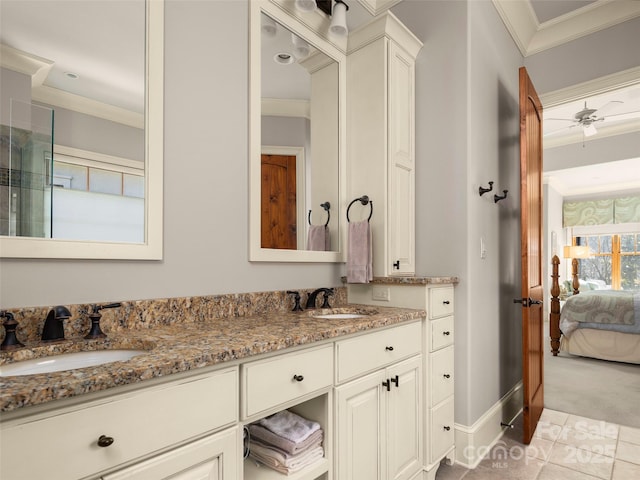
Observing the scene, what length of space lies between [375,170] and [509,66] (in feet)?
5.43

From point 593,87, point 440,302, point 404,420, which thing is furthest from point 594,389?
point 404,420

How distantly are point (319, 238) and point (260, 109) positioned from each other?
2.50 ft

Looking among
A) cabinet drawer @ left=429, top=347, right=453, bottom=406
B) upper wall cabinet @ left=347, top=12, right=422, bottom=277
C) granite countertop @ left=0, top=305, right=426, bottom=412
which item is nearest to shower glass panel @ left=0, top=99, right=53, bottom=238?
granite countertop @ left=0, top=305, right=426, bottom=412

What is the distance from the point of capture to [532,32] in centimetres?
310

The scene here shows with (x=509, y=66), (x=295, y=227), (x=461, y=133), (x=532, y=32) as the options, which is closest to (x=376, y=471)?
(x=295, y=227)

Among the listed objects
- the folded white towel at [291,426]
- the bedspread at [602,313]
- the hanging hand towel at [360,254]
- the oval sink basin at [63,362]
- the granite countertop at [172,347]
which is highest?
the hanging hand towel at [360,254]

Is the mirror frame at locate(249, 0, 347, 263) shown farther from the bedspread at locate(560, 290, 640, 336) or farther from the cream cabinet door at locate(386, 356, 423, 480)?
the bedspread at locate(560, 290, 640, 336)

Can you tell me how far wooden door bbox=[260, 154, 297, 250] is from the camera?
1868 mm

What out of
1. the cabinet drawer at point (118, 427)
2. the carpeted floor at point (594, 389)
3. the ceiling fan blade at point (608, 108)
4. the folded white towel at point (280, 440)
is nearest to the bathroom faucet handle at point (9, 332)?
the cabinet drawer at point (118, 427)

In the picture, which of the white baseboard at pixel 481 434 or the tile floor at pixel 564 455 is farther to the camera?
A: the white baseboard at pixel 481 434

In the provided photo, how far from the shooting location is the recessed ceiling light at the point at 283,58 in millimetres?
1973

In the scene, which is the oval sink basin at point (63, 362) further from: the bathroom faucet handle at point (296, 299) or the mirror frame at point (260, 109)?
the bathroom faucet handle at point (296, 299)

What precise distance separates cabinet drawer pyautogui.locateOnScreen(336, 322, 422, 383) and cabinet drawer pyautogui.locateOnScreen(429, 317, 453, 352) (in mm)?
124

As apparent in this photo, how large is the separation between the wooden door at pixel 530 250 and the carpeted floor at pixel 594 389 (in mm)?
467
